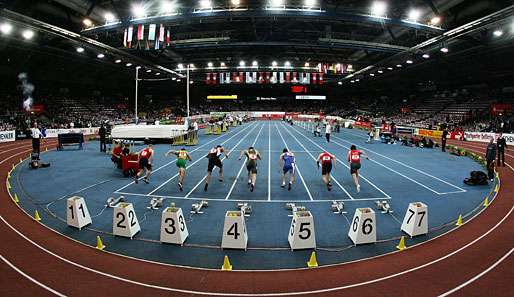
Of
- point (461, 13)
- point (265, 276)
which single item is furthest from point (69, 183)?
point (461, 13)

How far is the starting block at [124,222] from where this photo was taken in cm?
836

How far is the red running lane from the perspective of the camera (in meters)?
5.93

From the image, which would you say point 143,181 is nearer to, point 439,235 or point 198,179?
point 198,179

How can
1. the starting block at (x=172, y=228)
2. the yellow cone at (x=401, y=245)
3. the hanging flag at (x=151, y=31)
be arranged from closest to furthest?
the yellow cone at (x=401, y=245) < the starting block at (x=172, y=228) < the hanging flag at (x=151, y=31)

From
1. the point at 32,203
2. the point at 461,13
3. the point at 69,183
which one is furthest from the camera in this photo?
the point at 461,13

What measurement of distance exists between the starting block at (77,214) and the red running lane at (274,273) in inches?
26.4

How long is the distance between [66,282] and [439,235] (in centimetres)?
869

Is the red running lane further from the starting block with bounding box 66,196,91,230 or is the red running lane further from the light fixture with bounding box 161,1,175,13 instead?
the light fixture with bounding box 161,1,175,13

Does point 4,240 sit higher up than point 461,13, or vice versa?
point 461,13

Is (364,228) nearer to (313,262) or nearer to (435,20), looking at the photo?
(313,262)

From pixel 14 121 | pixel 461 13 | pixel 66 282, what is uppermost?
pixel 461 13

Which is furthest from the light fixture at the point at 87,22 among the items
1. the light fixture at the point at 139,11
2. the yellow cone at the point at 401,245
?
the yellow cone at the point at 401,245

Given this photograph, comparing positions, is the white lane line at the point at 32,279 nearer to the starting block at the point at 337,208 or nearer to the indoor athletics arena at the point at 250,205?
the indoor athletics arena at the point at 250,205

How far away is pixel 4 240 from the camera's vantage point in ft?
27.1
